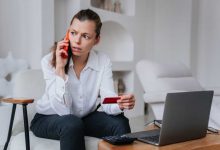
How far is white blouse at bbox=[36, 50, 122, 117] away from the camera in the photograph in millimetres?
1602

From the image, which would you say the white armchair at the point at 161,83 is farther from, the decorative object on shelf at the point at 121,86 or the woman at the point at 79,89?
the decorative object on shelf at the point at 121,86

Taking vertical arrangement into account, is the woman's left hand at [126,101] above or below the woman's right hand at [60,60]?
below

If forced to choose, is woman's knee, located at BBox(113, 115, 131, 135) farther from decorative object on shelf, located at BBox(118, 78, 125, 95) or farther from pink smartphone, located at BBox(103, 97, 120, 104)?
decorative object on shelf, located at BBox(118, 78, 125, 95)

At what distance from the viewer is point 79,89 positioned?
1.72 m

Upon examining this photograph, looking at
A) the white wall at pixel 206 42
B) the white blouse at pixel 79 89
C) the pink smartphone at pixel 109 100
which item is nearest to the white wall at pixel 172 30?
the white wall at pixel 206 42

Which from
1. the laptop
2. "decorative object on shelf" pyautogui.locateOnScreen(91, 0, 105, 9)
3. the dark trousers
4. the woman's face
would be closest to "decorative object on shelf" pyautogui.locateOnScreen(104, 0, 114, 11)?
"decorative object on shelf" pyautogui.locateOnScreen(91, 0, 105, 9)

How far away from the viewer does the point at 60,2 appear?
10.8 feet

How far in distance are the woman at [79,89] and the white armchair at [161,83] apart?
690mm

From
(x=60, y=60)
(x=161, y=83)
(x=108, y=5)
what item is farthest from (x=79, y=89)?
(x=108, y=5)

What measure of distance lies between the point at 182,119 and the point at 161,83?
136 centimetres

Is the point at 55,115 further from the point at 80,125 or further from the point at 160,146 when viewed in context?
the point at 160,146

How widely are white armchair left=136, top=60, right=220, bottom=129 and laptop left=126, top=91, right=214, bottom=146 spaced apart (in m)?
1.05

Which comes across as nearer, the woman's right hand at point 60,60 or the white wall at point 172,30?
the woman's right hand at point 60,60

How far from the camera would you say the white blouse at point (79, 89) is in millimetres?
1602
